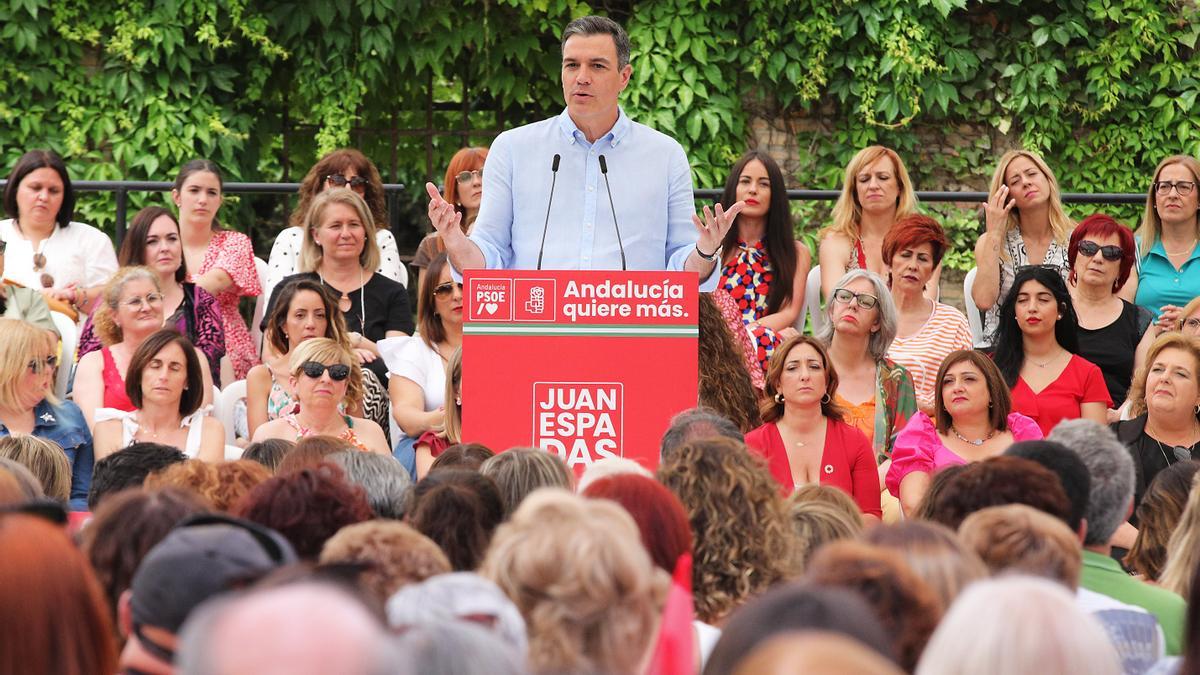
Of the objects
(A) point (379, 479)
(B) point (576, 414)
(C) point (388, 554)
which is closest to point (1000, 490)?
(C) point (388, 554)

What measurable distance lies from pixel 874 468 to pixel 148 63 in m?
5.88

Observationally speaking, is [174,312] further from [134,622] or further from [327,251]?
[134,622]

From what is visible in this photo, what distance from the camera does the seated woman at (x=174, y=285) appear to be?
24.1 ft

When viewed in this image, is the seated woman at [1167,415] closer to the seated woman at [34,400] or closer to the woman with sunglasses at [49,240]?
the seated woman at [34,400]

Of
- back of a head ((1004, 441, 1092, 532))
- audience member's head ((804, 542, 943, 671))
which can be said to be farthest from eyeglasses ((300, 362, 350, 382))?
audience member's head ((804, 542, 943, 671))

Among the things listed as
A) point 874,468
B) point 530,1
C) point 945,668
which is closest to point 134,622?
point 945,668

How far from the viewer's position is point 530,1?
1005 cm

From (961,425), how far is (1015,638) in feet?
12.9

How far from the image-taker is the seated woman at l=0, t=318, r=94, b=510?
623 cm

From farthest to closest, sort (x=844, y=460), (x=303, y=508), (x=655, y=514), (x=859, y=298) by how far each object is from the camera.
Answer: (x=859, y=298) < (x=844, y=460) < (x=303, y=508) < (x=655, y=514)

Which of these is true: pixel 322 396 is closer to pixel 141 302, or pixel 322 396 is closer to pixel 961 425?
pixel 141 302

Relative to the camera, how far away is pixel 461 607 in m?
2.48

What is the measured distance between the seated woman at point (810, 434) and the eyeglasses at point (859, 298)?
0.57m

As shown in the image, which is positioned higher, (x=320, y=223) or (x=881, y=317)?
(x=320, y=223)
